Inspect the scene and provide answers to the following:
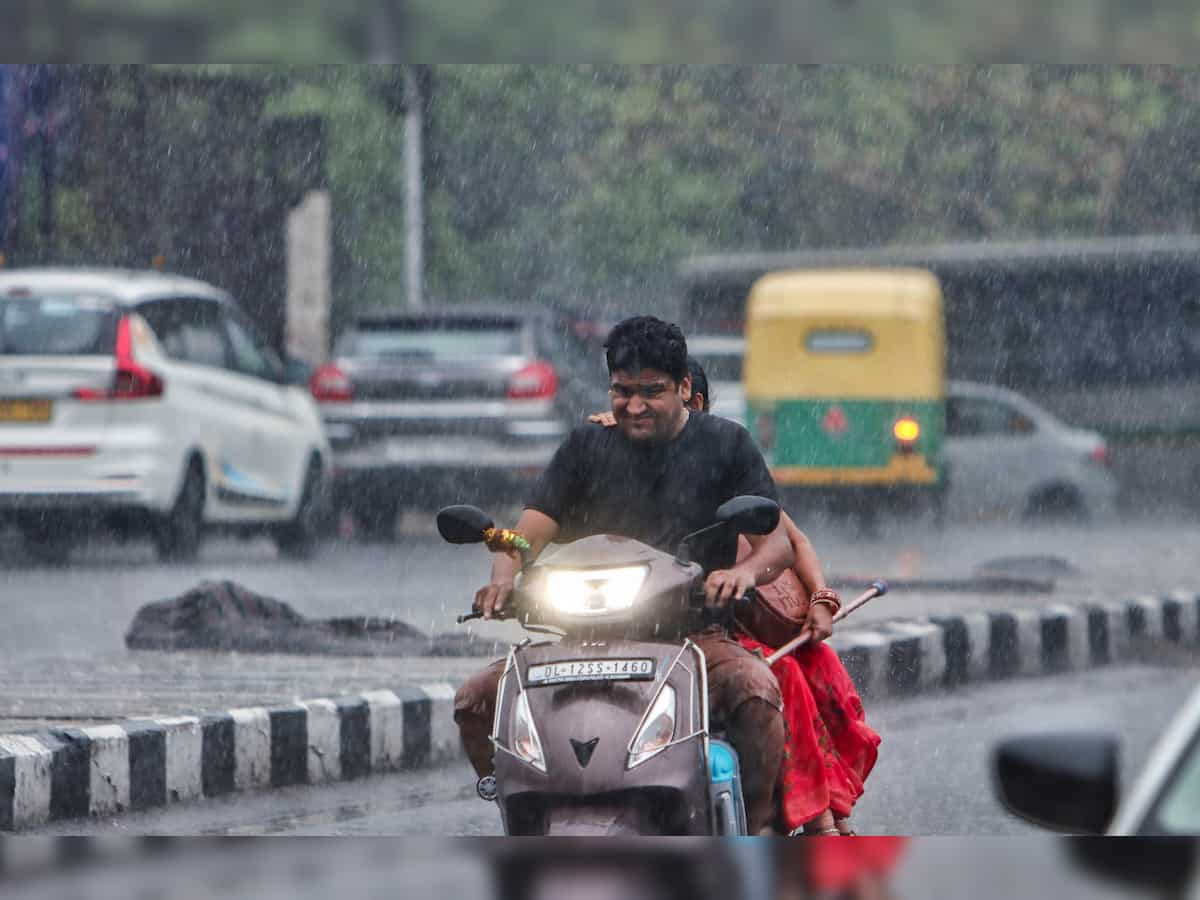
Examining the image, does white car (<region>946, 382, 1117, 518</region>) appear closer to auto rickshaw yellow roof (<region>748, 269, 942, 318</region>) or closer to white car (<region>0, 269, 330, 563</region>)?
auto rickshaw yellow roof (<region>748, 269, 942, 318</region>)

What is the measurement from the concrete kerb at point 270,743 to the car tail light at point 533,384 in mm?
3957

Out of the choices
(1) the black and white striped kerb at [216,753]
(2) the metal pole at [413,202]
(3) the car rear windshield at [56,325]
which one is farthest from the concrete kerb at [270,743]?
(2) the metal pole at [413,202]

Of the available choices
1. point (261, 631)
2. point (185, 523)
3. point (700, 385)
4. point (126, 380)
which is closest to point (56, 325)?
point (126, 380)

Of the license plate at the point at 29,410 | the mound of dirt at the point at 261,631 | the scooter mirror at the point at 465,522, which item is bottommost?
the mound of dirt at the point at 261,631

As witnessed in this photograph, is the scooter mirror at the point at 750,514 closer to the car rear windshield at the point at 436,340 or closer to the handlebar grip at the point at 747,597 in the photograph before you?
the handlebar grip at the point at 747,597

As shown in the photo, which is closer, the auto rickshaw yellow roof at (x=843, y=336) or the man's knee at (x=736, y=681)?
the man's knee at (x=736, y=681)

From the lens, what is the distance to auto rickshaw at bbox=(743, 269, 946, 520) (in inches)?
666

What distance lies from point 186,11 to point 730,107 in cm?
1288

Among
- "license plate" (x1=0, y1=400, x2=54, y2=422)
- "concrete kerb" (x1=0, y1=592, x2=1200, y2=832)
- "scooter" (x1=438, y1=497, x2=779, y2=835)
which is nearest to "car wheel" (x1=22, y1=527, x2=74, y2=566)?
"license plate" (x1=0, y1=400, x2=54, y2=422)

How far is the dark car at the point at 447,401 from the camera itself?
1357 centimetres

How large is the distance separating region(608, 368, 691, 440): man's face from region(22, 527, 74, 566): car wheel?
8723mm

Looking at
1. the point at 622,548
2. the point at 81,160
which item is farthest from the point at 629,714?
the point at 81,160

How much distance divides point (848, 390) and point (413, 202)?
348 centimetres

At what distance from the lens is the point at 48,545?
13.3 m
